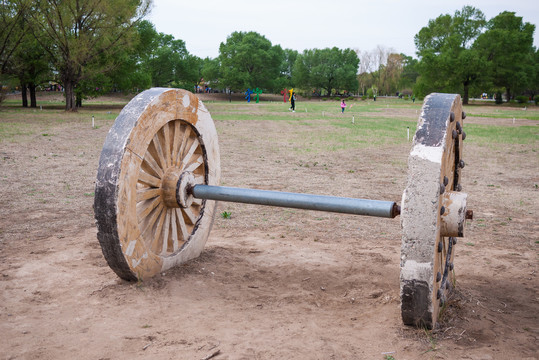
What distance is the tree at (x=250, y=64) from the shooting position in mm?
80188

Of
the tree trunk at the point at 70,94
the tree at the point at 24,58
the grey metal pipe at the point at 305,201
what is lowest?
the grey metal pipe at the point at 305,201

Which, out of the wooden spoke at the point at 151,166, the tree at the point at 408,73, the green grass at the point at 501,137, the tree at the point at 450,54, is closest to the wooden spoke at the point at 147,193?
the wooden spoke at the point at 151,166

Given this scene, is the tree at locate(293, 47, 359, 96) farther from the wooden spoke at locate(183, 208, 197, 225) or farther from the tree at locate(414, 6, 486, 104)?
the wooden spoke at locate(183, 208, 197, 225)

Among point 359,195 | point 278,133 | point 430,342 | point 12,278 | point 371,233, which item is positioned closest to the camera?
point 430,342

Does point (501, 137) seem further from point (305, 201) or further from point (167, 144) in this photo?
point (167, 144)

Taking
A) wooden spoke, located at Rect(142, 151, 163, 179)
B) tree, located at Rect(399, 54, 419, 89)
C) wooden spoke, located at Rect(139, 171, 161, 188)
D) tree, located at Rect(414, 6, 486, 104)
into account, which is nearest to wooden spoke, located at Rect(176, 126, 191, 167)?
wooden spoke, located at Rect(142, 151, 163, 179)

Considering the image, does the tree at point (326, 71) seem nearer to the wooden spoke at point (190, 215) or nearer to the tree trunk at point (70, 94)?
the tree trunk at point (70, 94)

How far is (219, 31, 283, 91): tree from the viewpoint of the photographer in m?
80.2

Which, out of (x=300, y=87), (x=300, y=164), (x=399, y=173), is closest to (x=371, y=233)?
(x=399, y=173)

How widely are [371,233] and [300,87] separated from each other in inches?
3580

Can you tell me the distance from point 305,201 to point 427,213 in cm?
126

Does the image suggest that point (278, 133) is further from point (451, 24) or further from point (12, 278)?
point (451, 24)

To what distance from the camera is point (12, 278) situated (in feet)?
16.0

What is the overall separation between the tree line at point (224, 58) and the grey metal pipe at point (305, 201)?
3249cm
